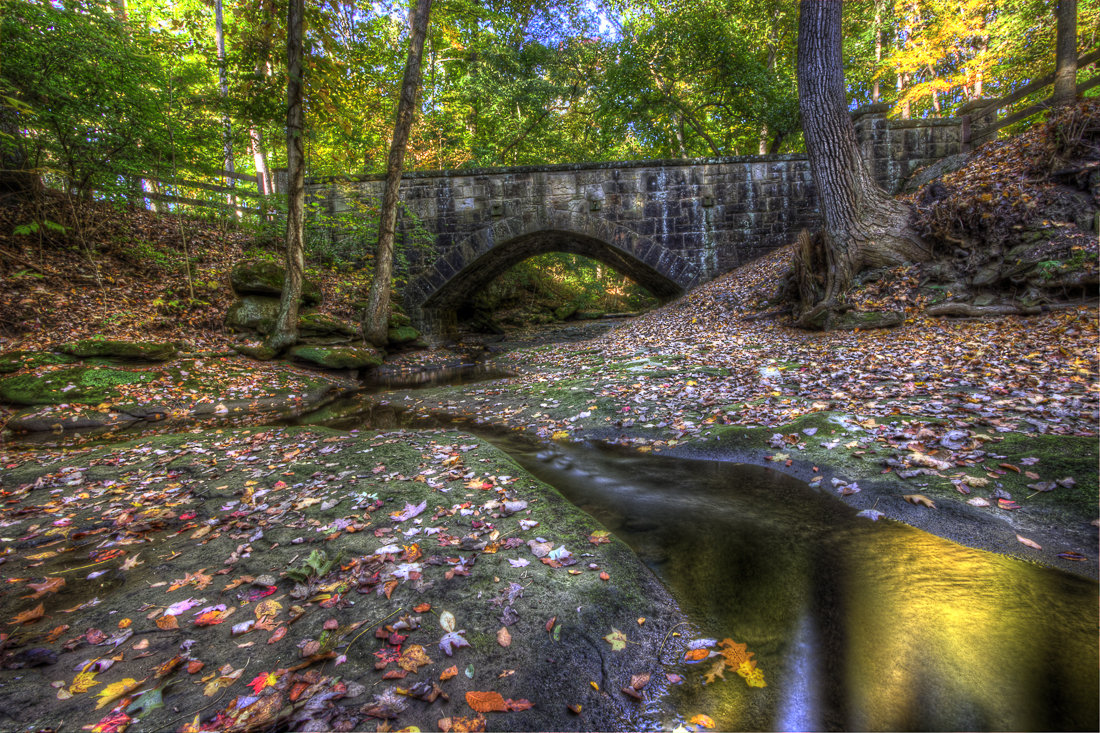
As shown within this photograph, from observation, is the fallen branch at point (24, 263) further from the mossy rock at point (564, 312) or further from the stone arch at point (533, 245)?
the mossy rock at point (564, 312)

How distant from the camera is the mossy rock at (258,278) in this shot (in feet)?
31.3

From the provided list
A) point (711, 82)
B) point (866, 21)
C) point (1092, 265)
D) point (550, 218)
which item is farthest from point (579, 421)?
point (866, 21)

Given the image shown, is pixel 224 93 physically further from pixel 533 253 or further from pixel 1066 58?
pixel 1066 58

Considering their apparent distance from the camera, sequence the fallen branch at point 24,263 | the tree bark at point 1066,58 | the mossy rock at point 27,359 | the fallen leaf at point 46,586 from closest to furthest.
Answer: the fallen leaf at point 46,586
the mossy rock at point 27,359
the tree bark at point 1066,58
the fallen branch at point 24,263

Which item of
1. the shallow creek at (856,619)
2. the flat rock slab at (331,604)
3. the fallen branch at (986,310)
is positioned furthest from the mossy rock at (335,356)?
the fallen branch at (986,310)

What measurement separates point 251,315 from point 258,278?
0.83 meters

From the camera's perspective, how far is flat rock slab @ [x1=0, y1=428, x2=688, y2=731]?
1571 mm

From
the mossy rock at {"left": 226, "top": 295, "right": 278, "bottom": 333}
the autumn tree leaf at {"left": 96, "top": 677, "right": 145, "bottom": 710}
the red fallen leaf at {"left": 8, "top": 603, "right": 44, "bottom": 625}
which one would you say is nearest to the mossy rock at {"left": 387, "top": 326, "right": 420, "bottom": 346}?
the mossy rock at {"left": 226, "top": 295, "right": 278, "bottom": 333}

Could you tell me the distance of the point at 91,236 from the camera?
30.8 feet

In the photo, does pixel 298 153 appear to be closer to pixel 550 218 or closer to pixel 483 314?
pixel 550 218

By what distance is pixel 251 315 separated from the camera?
9438 millimetres

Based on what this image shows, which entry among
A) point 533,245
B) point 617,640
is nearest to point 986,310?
point 617,640

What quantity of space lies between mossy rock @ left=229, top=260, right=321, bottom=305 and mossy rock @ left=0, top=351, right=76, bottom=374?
126 inches

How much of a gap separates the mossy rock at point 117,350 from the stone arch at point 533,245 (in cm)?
632
